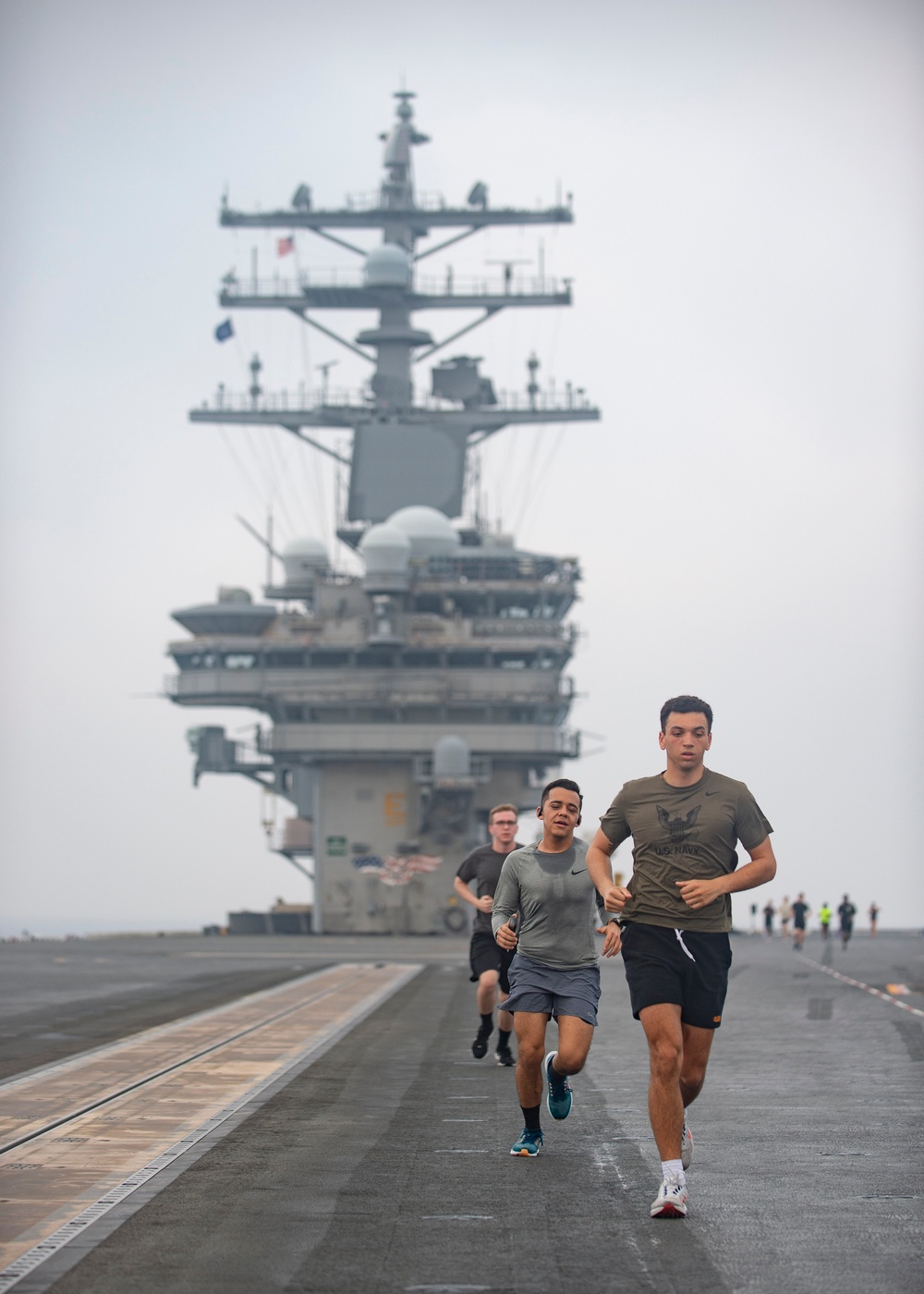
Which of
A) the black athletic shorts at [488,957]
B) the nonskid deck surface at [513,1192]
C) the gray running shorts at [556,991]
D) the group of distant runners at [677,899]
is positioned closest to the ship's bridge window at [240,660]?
the nonskid deck surface at [513,1192]

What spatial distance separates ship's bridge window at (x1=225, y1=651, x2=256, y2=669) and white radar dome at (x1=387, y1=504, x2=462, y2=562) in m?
6.82

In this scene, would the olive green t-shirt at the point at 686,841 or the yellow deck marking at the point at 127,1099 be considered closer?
the yellow deck marking at the point at 127,1099

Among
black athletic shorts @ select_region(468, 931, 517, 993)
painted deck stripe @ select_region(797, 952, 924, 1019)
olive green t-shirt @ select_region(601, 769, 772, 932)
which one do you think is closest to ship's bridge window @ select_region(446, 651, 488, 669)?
painted deck stripe @ select_region(797, 952, 924, 1019)

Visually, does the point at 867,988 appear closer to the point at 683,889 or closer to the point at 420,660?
the point at 683,889

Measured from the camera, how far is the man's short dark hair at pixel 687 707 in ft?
26.1

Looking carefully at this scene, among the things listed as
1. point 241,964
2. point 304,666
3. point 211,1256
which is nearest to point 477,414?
point 304,666

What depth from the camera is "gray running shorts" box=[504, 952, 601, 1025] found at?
895cm

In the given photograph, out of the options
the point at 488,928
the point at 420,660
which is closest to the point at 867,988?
the point at 488,928

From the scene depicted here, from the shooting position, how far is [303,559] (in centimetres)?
6391

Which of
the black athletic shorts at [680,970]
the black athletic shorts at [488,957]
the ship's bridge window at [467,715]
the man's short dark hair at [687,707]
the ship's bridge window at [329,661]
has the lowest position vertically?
the black athletic shorts at [488,957]

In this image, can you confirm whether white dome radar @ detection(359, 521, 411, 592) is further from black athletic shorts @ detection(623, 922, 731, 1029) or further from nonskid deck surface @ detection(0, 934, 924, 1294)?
black athletic shorts @ detection(623, 922, 731, 1029)

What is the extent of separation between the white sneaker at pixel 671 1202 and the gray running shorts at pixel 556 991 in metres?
1.68

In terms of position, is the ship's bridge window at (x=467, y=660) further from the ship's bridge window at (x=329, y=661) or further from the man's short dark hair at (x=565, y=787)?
the man's short dark hair at (x=565, y=787)

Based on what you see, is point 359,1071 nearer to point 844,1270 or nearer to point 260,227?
point 844,1270
